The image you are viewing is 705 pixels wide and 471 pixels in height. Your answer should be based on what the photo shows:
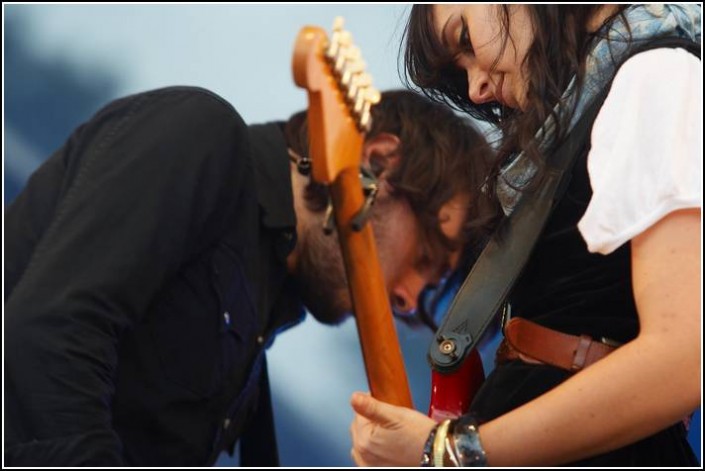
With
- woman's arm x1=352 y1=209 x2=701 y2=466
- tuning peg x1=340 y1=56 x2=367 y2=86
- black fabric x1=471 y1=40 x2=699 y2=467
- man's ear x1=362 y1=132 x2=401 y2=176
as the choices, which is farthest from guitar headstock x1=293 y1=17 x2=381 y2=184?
man's ear x1=362 y1=132 x2=401 y2=176

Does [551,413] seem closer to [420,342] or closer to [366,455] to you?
[366,455]

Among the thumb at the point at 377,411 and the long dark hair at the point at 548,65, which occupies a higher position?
the long dark hair at the point at 548,65

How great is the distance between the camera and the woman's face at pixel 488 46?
1.13m

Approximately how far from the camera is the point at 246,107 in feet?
5.64

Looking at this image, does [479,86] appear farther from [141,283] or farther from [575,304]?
[141,283]

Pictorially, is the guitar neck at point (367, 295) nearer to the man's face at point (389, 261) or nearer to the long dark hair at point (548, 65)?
the long dark hair at point (548, 65)

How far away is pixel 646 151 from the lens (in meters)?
0.96

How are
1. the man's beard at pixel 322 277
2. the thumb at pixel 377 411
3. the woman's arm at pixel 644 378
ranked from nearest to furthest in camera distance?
the woman's arm at pixel 644 378 → the thumb at pixel 377 411 → the man's beard at pixel 322 277

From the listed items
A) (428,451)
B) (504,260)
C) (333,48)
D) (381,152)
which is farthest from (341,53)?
(381,152)

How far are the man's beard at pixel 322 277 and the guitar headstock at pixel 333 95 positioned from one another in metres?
0.40

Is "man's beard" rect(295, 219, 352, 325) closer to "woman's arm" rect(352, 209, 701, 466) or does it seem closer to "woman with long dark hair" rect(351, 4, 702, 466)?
"woman with long dark hair" rect(351, 4, 702, 466)

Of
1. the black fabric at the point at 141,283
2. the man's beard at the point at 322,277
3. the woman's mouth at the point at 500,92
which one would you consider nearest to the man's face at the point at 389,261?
the man's beard at the point at 322,277

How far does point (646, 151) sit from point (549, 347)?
0.61ft

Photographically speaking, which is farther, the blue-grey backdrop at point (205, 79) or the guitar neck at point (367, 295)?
the blue-grey backdrop at point (205, 79)
